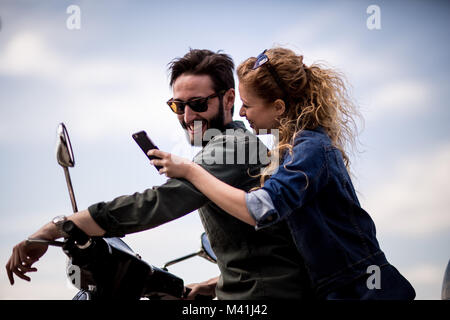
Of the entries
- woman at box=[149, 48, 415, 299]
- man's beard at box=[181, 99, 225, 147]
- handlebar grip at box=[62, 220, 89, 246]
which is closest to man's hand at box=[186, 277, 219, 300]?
man's beard at box=[181, 99, 225, 147]

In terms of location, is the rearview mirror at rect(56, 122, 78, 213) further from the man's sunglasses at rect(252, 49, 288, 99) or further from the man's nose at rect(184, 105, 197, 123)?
the man's sunglasses at rect(252, 49, 288, 99)

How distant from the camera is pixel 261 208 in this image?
2256 mm

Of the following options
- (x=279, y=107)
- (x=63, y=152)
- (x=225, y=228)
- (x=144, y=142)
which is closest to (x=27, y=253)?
(x=63, y=152)

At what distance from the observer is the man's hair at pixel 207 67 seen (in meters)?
3.21

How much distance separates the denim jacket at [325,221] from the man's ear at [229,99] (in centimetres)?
84

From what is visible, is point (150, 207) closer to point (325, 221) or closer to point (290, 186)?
point (290, 186)

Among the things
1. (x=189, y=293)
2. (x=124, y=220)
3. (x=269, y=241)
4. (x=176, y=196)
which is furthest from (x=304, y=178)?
(x=189, y=293)

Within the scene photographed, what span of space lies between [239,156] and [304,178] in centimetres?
44

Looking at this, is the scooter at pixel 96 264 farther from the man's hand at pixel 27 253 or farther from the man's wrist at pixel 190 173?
the man's wrist at pixel 190 173

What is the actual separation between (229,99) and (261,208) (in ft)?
3.80

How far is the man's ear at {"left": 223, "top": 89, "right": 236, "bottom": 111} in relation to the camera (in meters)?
3.21
